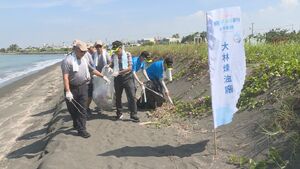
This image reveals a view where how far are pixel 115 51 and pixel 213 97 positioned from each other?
11.8 feet

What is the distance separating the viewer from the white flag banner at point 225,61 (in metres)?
7.05

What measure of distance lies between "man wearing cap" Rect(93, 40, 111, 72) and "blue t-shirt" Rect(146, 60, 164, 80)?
137 cm

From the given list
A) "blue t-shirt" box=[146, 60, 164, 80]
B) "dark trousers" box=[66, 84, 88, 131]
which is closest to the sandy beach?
→ "dark trousers" box=[66, 84, 88, 131]

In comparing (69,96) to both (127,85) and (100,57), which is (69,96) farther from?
(100,57)

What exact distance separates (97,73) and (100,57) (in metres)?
1.72

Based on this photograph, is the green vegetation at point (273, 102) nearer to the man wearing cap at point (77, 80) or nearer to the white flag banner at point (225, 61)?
the white flag banner at point (225, 61)

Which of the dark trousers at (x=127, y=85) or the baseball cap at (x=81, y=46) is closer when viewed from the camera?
the baseball cap at (x=81, y=46)

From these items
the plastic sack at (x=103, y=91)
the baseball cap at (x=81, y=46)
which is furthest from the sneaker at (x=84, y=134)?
the plastic sack at (x=103, y=91)

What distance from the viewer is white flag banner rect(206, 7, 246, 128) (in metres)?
7.05

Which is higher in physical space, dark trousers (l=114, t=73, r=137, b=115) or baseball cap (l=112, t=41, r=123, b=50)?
baseball cap (l=112, t=41, r=123, b=50)

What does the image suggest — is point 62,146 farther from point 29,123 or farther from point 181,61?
point 181,61

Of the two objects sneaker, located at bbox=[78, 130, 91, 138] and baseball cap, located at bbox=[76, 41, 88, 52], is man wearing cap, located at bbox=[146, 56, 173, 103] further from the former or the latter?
baseball cap, located at bbox=[76, 41, 88, 52]

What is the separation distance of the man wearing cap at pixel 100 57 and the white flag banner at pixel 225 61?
432 centimetres

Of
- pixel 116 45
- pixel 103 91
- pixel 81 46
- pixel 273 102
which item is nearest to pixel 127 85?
pixel 103 91
